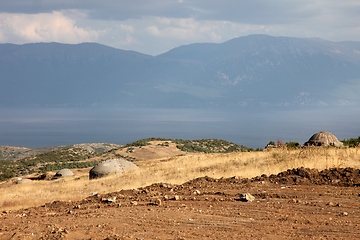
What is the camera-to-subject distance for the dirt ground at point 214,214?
23.9ft

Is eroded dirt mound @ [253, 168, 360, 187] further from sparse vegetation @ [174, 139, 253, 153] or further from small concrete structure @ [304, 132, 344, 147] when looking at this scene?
sparse vegetation @ [174, 139, 253, 153]

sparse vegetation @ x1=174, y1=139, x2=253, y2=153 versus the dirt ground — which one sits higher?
the dirt ground

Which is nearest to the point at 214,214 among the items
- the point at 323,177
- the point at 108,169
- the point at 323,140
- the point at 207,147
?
the point at 323,177

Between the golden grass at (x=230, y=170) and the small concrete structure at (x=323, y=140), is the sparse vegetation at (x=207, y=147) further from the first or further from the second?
the golden grass at (x=230, y=170)

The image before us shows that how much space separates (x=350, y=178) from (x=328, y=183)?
2.10ft

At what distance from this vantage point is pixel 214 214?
27.8ft

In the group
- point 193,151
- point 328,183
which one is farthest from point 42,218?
point 193,151

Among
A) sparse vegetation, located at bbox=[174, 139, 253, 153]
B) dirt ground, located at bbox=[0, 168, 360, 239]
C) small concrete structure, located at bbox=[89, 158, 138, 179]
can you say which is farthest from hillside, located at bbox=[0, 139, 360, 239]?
sparse vegetation, located at bbox=[174, 139, 253, 153]

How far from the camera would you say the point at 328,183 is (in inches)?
449

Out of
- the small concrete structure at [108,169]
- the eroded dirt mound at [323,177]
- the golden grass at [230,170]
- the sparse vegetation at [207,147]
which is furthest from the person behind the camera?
the sparse vegetation at [207,147]

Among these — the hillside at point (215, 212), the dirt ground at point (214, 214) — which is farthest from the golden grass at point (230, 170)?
the dirt ground at point (214, 214)

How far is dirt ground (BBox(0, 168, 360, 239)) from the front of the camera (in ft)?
23.9

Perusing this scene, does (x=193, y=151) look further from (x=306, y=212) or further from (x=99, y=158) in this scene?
(x=306, y=212)

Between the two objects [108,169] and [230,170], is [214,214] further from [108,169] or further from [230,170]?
[108,169]
